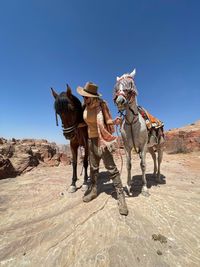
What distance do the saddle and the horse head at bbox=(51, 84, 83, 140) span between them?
1.89 meters

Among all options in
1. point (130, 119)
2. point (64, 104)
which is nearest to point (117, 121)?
point (130, 119)

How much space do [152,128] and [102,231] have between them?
3303mm

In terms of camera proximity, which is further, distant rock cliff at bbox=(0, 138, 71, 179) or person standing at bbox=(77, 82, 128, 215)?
distant rock cliff at bbox=(0, 138, 71, 179)

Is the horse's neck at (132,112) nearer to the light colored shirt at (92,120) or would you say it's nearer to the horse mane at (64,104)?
the light colored shirt at (92,120)

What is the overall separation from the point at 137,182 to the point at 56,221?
9.93ft

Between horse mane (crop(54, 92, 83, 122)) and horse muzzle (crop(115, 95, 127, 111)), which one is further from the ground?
horse mane (crop(54, 92, 83, 122))

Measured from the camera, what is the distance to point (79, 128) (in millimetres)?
4582

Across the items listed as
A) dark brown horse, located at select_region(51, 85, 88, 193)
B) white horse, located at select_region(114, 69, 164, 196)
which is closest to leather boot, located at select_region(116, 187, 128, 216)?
white horse, located at select_region(114, 69, 164, 196)

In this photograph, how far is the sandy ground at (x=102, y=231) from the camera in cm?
258

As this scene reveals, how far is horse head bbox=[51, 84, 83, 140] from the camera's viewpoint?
4078 mm

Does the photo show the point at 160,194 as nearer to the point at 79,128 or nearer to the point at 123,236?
the point at 123,236

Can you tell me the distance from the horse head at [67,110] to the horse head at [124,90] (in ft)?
3.45

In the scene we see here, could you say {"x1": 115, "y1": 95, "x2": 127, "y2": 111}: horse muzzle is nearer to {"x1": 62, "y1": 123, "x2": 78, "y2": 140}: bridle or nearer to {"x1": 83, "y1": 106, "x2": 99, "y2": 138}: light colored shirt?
{"x1": 83, "y1": 106, "x2": 99, "y2": 138}: light colored shirt

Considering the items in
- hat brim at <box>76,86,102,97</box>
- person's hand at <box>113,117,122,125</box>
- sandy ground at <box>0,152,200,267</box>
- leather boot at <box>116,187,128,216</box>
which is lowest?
sandy ground at <box>0,152,200,267</box>
